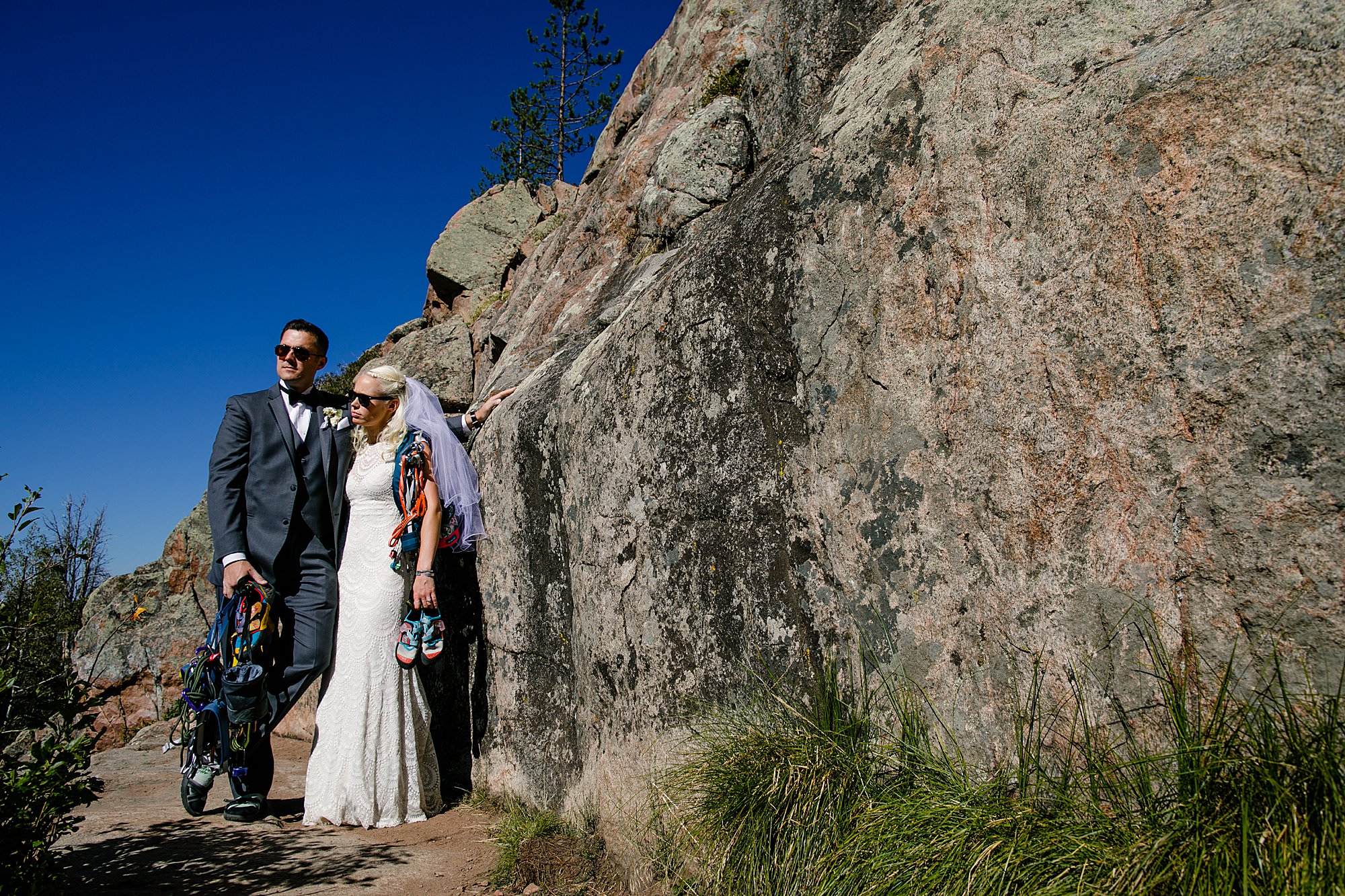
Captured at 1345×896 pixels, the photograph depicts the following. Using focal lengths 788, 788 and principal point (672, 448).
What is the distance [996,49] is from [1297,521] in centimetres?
175

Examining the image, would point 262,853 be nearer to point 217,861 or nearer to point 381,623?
point 217,861

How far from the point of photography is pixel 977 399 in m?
2.45

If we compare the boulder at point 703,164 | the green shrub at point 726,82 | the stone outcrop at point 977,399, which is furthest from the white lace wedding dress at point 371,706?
the green shrub at point 726,82

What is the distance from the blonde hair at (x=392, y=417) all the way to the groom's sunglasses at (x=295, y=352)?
1.12 feet

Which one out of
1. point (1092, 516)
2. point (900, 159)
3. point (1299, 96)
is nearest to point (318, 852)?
point (1092, 516)

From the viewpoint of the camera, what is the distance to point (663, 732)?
10.4 feet

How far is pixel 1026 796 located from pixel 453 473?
3.50 meters

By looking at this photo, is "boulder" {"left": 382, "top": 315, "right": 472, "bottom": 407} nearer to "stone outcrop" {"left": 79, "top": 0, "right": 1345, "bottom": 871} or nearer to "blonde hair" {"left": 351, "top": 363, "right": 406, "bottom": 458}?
"blonde hair" {"left": 351, "top": 363, "right": 406, "bottom": 458}

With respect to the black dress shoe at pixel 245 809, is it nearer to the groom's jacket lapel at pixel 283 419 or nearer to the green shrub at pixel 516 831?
the green shrub at pixel 516 831

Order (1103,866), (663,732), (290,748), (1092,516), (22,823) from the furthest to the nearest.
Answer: (290,748), (663,732), (22,823), (1092,516), (1103,866)

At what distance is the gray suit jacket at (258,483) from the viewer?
4461 mm

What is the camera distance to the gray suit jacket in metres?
4.46

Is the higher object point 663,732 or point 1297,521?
point 1297,521

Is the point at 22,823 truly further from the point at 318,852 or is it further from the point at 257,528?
the point at 257,528
